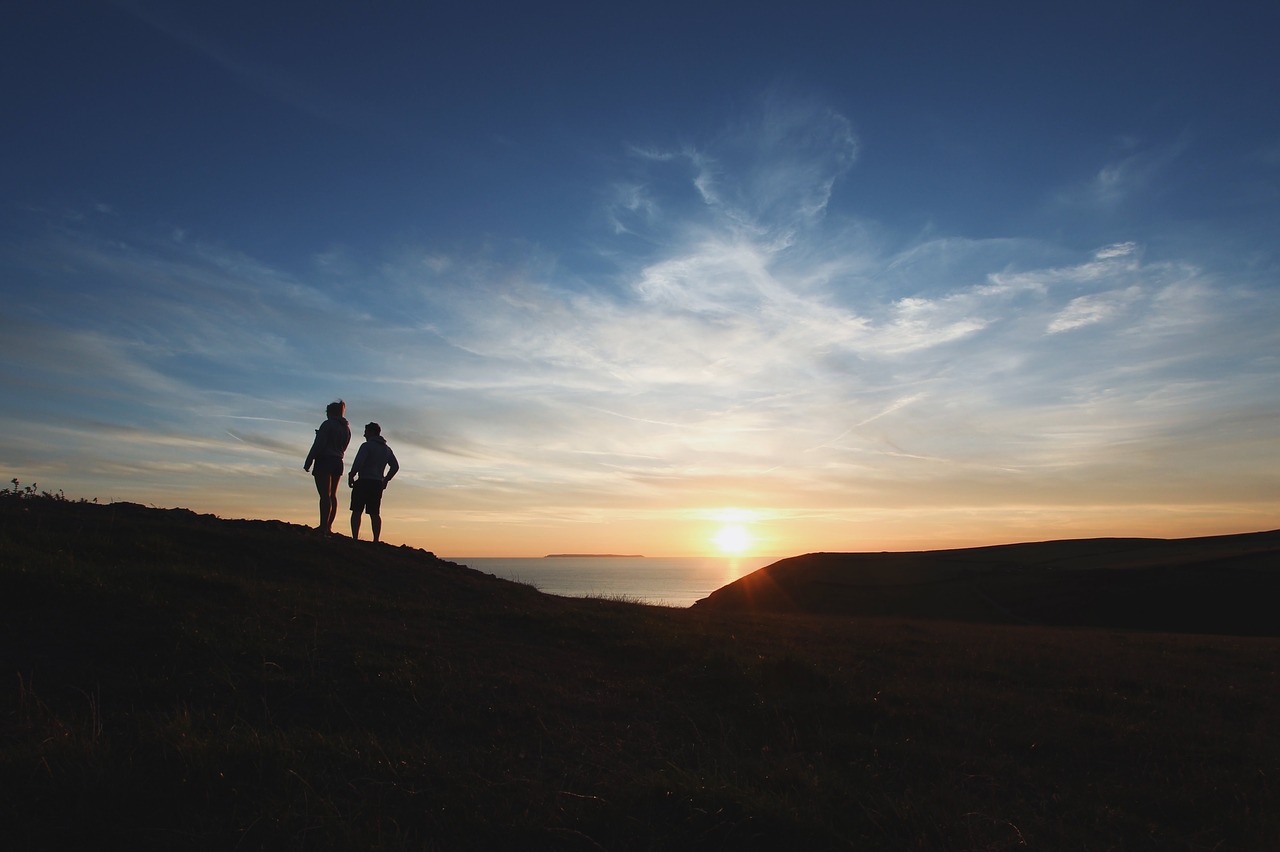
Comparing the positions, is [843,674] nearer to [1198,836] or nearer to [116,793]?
[1198,836]

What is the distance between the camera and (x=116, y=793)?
4496 millimetres

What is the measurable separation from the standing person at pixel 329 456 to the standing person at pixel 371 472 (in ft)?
1.27

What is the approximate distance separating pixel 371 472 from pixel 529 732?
1077cm

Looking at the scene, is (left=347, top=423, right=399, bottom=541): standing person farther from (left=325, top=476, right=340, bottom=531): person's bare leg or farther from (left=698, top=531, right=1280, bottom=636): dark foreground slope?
(left=698, top=531, right=1280, bottom=636): dark foreground slope

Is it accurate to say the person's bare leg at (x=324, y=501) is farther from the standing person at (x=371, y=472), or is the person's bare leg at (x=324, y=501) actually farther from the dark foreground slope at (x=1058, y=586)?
the dark foreground slope at (x=1058, y=586)

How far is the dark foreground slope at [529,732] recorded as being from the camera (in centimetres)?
454

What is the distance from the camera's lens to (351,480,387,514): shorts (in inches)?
622

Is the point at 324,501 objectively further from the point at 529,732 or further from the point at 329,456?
the point at 529,732

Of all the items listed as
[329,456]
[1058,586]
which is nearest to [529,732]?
[329,456]

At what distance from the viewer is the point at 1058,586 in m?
38.3

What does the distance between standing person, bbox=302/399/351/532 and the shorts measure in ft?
1.47

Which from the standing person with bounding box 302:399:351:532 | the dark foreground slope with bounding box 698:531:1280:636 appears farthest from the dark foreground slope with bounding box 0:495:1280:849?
the dark foreground slope with bounding box 698:531:1280:636

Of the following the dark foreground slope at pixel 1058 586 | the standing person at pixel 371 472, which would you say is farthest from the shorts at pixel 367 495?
the dark foreground slope at pixel 1058 586

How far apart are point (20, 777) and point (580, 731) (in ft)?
13.2
